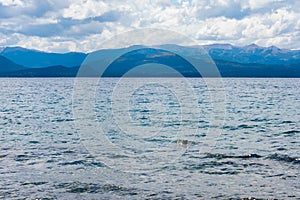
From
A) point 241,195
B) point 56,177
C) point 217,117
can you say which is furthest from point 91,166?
point 217,117

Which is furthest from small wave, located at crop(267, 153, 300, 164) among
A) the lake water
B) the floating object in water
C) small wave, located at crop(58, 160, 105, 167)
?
small wave, located at crop(58, 160, 105, 167)

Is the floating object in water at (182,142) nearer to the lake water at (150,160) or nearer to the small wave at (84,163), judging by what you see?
the lake water at (150,160)

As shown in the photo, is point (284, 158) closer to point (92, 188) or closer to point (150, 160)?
point (150, 160)

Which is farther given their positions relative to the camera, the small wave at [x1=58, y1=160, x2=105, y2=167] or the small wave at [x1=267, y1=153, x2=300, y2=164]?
the small wave at [x1=267, y1=153, x2=300, y2=164]

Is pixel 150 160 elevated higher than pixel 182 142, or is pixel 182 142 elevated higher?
pixel 182 142

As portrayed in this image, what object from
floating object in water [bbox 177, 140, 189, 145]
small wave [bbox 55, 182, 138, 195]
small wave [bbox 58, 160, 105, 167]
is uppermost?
floating object in water [bbox 177, 140, 189, 145]

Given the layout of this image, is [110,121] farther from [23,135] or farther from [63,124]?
[23,135]

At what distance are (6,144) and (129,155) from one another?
11.7 metres

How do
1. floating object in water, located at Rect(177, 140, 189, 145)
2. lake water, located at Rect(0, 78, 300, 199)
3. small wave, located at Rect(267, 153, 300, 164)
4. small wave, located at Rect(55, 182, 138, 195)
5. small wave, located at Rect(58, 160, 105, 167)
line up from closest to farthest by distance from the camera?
small wave, located at Rect(55, 182, 138, 195)
lake water, located at Rect(0, 78, 300, 199)
small wave, located at Rect(58, 160, 105, 167)
small wave, located at Rect(267, 153, 300, 164)
floating object in water, located at Rect(177, 140, 189, 145)

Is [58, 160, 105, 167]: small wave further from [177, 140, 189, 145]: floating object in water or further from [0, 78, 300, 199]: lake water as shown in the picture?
[177, 140, 189, 145]: floating object in water

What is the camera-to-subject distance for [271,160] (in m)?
28.1

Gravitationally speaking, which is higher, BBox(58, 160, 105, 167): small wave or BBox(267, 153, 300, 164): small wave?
BBox(267, 153, 300, 164): small wave

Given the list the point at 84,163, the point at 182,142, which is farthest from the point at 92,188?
the point at 182,142

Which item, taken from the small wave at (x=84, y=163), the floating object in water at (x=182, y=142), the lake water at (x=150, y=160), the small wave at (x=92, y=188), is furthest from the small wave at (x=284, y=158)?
the small wave at (x=92, y=188)
